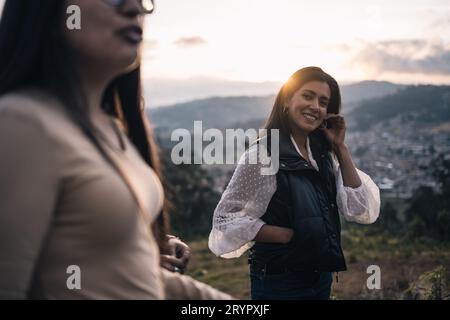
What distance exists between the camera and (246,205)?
2.77 meters

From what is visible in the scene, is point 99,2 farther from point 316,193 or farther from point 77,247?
point 316,193

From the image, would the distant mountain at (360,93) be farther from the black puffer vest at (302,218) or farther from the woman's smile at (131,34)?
the woman's smile at (131,34)

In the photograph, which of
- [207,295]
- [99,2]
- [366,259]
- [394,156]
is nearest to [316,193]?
[207,295]

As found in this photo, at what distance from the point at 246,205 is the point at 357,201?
0.66 m

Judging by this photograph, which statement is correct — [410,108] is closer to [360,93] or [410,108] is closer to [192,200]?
[360,93]

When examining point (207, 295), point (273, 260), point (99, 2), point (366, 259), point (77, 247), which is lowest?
point (366, 259)

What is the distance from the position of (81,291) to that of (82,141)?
287mm

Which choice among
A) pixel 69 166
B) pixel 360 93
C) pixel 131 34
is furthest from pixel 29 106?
pixel 360 93

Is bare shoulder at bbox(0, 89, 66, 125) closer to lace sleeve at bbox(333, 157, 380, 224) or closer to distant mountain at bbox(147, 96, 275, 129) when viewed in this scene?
lace sleeve at bbox(333, 157, 380, 224)

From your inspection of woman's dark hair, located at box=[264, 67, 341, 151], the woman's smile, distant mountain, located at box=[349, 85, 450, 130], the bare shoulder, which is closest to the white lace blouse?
woman's dark hair, located at box=[264, 67, 341, 151]

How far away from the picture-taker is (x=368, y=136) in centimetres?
6216

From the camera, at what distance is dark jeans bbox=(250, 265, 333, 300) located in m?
2.69

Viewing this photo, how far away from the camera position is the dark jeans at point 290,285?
2691 millimetres
